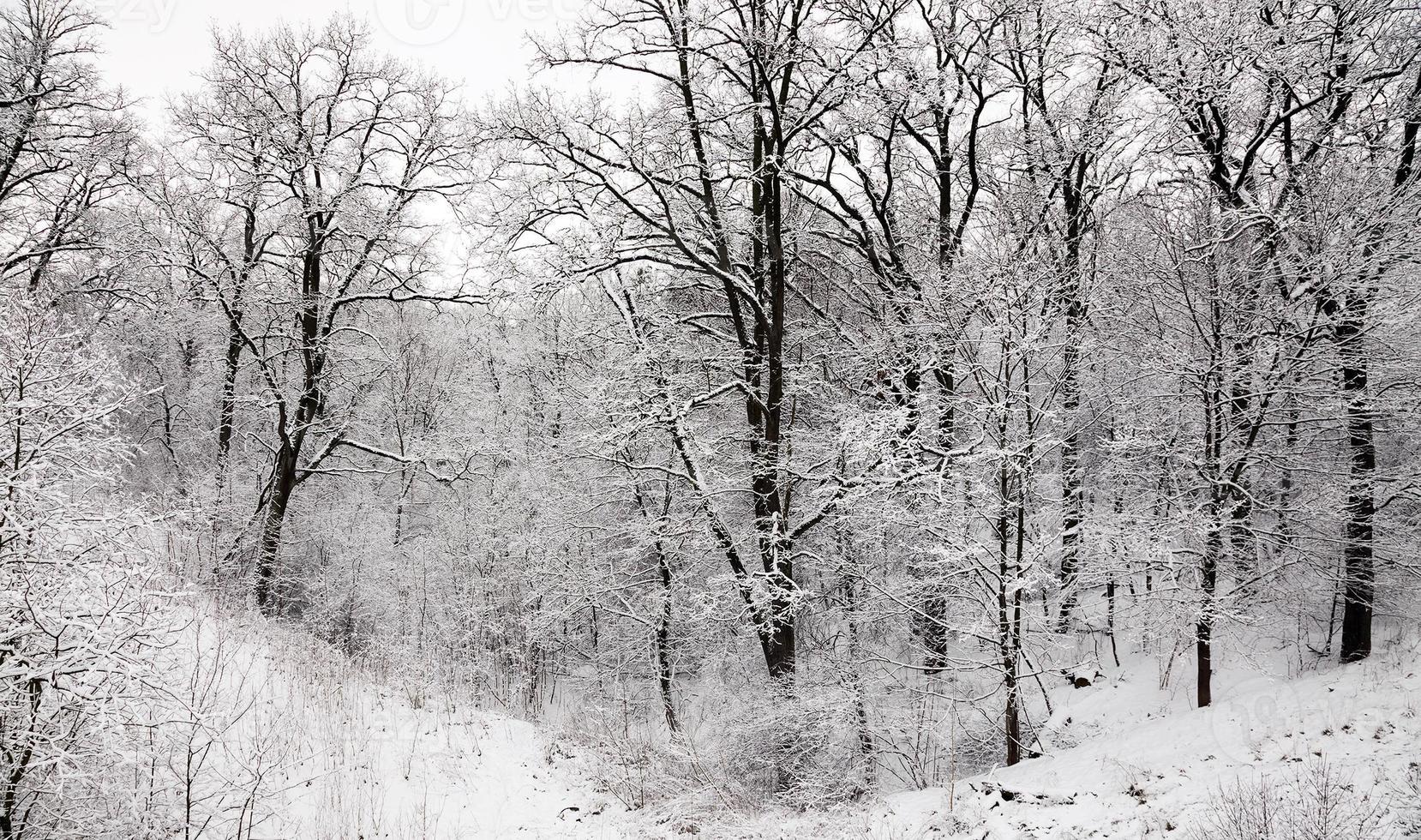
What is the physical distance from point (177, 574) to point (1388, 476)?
576 inches

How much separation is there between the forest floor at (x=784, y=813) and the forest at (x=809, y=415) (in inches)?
2.5

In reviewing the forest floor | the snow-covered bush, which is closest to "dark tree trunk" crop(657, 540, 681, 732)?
the forest floor

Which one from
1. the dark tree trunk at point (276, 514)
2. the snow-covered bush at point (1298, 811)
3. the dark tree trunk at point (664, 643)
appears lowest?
the dark tree trunk at point (664, 643)

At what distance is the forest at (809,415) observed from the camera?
526cm

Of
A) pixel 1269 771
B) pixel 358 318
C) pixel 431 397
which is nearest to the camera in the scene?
pixel 1269 771

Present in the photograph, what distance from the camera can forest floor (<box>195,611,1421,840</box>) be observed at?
18.2ft

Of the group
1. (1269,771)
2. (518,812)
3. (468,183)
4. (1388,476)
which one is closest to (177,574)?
(518,812)

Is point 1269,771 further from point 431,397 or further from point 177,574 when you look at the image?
point 431,397

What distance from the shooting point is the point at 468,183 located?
10195 mm

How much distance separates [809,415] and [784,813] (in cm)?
720

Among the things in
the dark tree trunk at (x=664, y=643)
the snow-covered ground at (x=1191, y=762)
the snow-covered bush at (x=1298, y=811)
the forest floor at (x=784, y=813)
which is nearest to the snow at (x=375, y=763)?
the forest floor at (x=784, y=813)

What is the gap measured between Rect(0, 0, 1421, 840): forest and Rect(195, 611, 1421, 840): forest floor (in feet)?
0.21

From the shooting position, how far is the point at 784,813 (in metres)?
7.01

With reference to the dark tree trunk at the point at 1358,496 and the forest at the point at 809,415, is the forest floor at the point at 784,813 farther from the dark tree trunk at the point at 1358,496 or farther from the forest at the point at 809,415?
the dark tree trunk at the point at 1358,496
